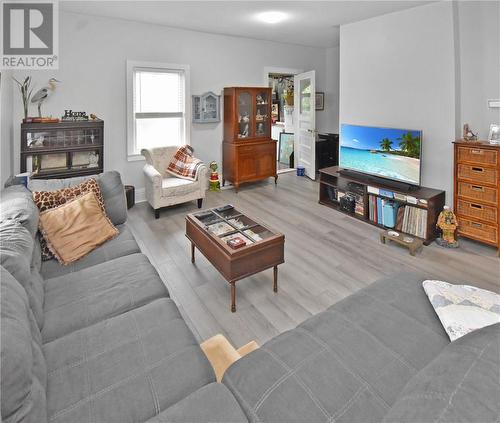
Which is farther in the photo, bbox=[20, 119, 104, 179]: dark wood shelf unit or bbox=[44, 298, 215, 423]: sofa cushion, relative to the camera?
bbox=[20, 119, 104, 179]: dark wood shelf unit

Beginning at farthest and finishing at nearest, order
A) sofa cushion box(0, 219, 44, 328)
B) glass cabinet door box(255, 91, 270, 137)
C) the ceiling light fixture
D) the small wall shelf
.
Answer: glass cabinet door box(255, 91, 270, 137) → the small wall shelf → the ceiling light fixture → sofa cushion box(0, 219, 44, 328)

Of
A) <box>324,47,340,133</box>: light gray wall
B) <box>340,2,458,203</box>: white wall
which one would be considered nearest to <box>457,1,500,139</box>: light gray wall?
<box>340,2,458,203</box>: white wall

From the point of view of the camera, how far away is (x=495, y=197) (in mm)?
3189

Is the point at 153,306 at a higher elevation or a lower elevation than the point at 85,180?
lower

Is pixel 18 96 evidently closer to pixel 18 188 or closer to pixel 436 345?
pixel 18 188

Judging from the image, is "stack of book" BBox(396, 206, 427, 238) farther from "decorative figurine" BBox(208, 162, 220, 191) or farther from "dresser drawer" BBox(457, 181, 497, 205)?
"decorative figurine" BBox(208, 162, 220, 191)

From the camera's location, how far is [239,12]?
4109 millimetres

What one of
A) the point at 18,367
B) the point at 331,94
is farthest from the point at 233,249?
the point at 331,94

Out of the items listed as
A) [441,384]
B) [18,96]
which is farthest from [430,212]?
[18,96]

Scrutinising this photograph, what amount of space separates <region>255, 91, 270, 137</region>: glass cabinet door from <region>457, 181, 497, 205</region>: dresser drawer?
11.0 feet

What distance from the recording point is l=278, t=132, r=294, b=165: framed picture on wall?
802 centimetres

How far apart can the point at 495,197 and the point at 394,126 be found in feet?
4.71

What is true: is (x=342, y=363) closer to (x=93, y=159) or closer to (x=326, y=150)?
(x=93, y=159)

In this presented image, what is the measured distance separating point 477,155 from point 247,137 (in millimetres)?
3451
